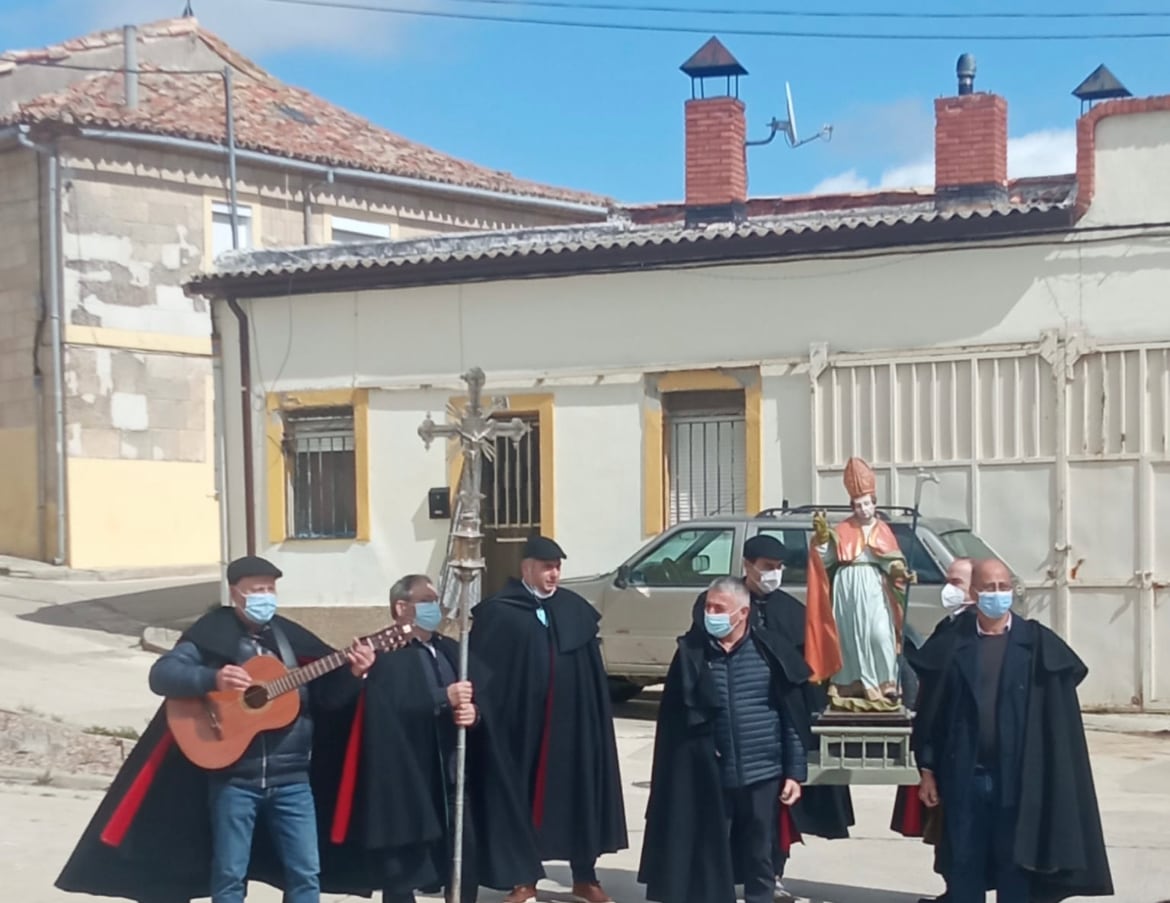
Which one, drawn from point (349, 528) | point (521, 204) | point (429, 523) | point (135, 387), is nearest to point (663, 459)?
point (429, 523)

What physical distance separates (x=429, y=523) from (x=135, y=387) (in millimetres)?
8704

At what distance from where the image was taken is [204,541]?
23375 millimetres

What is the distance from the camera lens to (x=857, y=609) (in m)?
7.22

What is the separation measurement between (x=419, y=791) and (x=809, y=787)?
6.36 ft

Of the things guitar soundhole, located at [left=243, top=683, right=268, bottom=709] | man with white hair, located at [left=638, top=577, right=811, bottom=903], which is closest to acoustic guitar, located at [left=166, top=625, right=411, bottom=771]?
guitar soundhole, located at [left=243, top=683, right=268, bottom=709]

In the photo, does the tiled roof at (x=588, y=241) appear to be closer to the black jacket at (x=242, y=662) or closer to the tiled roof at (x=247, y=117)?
the tiled roof at (x=247, y=117)

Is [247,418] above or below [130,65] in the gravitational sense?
below

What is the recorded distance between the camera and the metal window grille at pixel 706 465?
1452 centimetres

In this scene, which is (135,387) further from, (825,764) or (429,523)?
(825,764)

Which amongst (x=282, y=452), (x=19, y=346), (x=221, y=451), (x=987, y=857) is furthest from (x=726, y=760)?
(x=19, y=346)

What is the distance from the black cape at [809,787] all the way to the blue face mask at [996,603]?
0.91 m

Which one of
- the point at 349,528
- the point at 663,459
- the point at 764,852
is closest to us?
the point at 764,852

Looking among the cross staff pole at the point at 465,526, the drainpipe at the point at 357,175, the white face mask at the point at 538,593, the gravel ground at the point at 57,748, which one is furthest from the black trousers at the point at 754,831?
the drainpipe at the point at 357,175

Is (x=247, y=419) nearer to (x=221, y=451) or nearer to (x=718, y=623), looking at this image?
(x=221, y=451)
